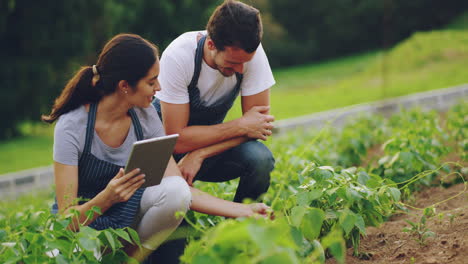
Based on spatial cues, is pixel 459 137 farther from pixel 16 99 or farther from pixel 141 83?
pixel 16 99

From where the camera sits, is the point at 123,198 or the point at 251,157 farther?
the point at 251,157

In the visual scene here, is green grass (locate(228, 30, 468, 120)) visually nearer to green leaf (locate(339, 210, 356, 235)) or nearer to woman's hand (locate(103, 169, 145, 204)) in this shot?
woman's hand (locate(103, 169, 145, 204))

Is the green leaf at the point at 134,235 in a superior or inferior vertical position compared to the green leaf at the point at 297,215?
inferior

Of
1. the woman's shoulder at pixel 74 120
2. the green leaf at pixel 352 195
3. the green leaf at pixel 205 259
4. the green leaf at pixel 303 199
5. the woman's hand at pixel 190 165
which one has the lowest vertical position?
the woman's hand at pixel 190 165

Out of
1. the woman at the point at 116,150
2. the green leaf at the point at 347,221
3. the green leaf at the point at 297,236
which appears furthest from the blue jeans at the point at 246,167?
the green leaf at the point at 297,236

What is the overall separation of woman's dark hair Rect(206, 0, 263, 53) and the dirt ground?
3.31ft

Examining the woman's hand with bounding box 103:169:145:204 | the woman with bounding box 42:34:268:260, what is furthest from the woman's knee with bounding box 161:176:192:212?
the woman's hand with bounding box 103:169:145:204

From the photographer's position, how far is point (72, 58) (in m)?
14.7

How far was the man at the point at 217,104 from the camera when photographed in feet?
10.0

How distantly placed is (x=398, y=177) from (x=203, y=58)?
126 cm

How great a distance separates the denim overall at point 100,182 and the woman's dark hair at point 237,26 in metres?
0.54

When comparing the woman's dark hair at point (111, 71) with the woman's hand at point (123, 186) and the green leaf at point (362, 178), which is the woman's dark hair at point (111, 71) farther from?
the green leaf at point (362, 178)

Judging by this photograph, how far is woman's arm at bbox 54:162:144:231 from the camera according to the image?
8.62ft

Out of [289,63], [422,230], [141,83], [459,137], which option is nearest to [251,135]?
[141,83]
